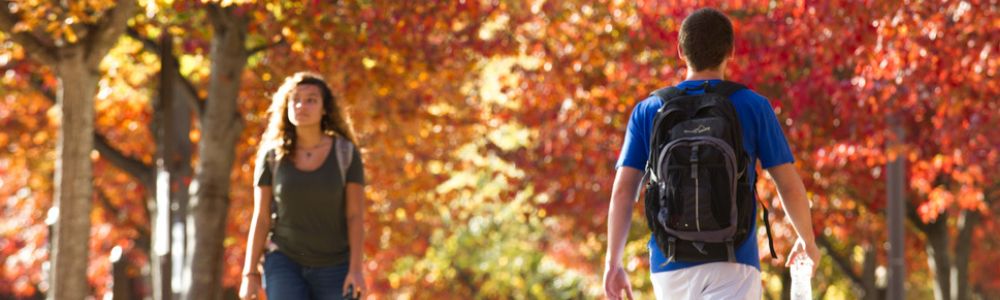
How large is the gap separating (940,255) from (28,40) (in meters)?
11.6

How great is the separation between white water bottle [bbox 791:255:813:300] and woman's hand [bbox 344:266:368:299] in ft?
7.54

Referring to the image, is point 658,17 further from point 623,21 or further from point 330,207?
point 330,207

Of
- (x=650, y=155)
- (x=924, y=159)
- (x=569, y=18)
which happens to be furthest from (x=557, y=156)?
(x=650, y=155)

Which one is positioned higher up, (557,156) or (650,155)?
(650,155)

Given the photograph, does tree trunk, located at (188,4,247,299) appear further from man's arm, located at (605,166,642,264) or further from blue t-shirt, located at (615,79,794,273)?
blue t-shirt, located at (615,79,794,273)

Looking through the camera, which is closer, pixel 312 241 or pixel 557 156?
pixel 312 241

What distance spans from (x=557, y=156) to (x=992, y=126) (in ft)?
18.8

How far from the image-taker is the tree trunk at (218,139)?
50.8 ft

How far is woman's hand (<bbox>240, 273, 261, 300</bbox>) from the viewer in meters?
8.10

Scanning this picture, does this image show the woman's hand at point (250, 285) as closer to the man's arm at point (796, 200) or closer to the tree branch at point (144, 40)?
the man's arm at point (796, 200)

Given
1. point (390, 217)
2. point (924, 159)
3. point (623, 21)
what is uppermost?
point (623, 21)

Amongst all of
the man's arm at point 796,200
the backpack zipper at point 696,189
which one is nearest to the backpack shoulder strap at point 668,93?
the backpack zipper at point 696,189

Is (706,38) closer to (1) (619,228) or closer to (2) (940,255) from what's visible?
(1) (619,228)

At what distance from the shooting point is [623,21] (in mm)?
17812
